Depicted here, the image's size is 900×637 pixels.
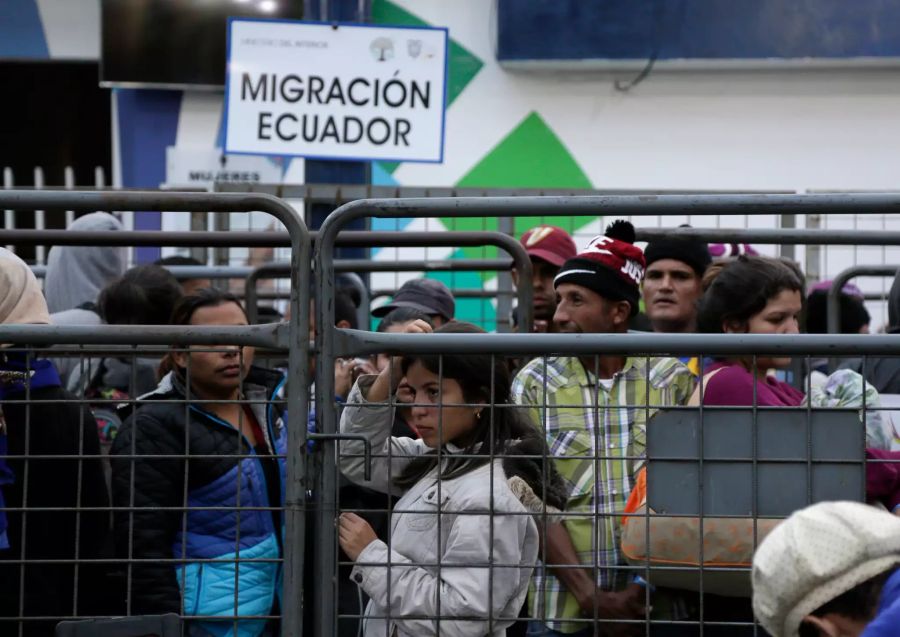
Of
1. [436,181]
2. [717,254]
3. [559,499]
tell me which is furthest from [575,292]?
[436,181]

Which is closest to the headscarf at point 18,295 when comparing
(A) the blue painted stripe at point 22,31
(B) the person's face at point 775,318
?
(B) the person's face at point 775,318

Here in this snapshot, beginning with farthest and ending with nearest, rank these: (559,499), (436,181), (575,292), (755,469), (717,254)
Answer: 1. (436,181)
2. (717,254)
3. (575,292)
4. (559,499)
5. (755,469)

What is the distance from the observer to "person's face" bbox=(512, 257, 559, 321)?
17.9ft

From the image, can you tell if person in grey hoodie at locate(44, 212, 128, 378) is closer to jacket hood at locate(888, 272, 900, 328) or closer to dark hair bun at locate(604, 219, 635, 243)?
dark hair bun at locate(604, 219, 635, 243)

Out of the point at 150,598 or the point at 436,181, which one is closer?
the point at 150,598

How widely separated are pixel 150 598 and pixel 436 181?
8141 millimetres

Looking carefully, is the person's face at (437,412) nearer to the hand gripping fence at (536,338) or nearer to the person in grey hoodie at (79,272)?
the hand gripping fence at (536,338)

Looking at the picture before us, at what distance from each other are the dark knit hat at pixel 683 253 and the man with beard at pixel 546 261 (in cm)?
32

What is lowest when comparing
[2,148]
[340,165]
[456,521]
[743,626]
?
[743,626]

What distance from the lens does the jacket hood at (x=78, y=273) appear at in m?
6.12

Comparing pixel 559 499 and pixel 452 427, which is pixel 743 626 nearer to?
pixel 559 499

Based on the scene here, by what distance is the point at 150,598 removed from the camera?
364cm

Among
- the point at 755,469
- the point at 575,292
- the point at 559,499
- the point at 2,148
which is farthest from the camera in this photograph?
the point at 2,148

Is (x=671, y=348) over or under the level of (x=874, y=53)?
under
